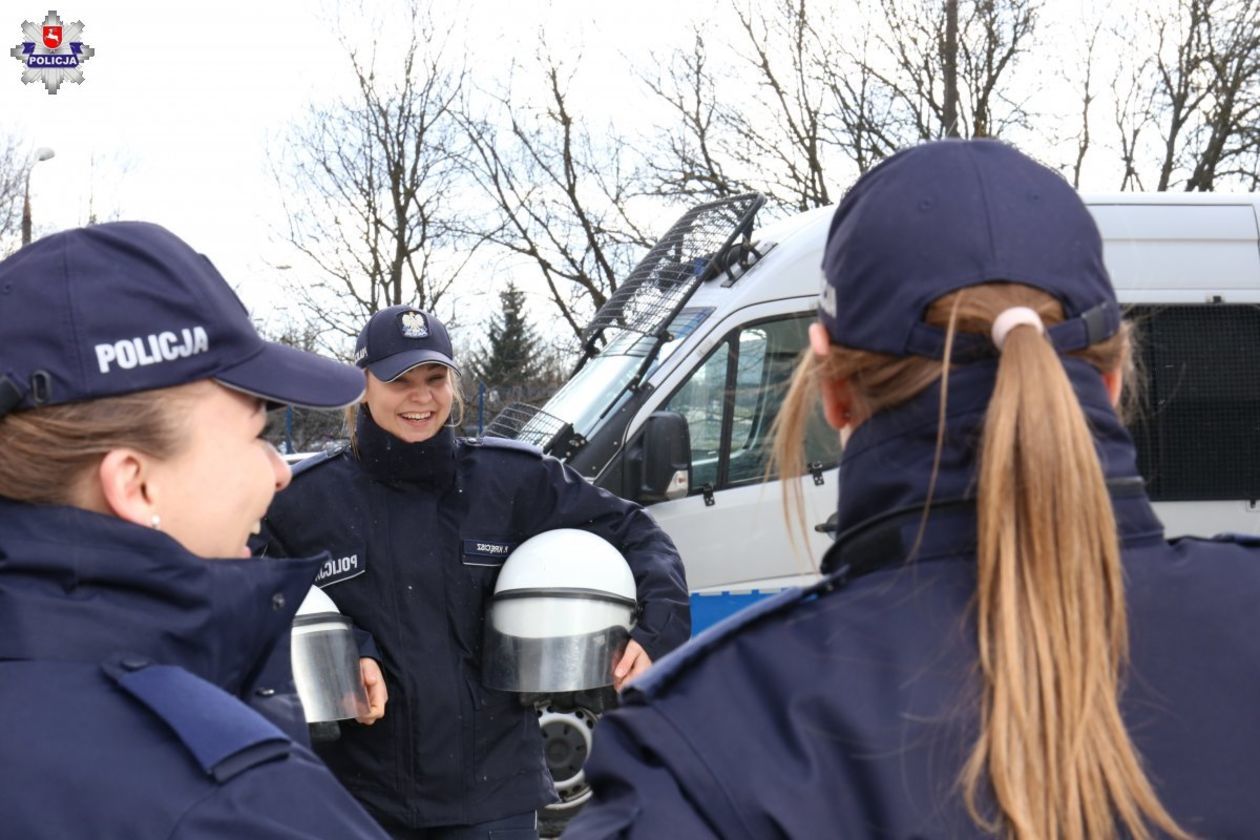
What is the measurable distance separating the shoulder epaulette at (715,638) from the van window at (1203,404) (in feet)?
18.5

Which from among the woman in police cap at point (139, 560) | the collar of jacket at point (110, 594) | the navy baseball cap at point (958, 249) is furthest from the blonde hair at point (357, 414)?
the navy baseball cap at point (958, 249)

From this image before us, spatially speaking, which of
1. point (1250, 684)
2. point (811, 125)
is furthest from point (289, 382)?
point (811, 125)

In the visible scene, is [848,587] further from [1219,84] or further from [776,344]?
[1219,84]

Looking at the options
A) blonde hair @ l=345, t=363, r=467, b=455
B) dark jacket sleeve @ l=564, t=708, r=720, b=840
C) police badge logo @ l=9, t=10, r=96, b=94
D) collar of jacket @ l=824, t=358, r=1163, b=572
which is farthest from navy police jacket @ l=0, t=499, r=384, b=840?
police badge logo @ l=9, t=10, r=96, b=94

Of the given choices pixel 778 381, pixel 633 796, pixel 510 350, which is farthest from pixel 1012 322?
pixel 510 350

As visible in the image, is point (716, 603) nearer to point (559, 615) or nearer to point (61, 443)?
point (559, 615)

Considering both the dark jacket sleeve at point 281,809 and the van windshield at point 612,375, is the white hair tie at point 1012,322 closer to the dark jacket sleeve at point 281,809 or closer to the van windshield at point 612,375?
the dark jacket sleeve at point 281,809

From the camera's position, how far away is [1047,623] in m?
1.24

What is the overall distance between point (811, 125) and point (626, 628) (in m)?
16.8

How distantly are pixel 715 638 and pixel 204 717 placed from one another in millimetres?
553

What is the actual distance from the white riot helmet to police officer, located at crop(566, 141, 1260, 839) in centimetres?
218

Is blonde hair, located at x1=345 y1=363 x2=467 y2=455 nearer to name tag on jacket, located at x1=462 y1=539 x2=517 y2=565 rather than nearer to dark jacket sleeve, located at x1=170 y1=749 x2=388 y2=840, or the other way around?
name tag on jacket, located at x1=462 y1=539 x2=517 y2=565

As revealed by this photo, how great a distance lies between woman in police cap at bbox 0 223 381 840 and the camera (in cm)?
139

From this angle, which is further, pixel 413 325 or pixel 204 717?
pixel 413 325
